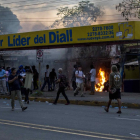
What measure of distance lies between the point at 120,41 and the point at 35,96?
5.46 m

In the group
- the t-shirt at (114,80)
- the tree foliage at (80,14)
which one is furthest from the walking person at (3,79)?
the tree foliage at (80,14)

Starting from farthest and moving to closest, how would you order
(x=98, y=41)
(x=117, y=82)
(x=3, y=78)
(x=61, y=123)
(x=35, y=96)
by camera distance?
(x=3, y=78) → (x=35, y=96) → (x=98, y=41) → (x=117, y=82) → (x=61, y=123)

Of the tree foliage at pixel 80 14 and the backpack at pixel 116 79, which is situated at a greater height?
the tree foliage at pixel 80 14

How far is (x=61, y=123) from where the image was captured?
8438 millimetres

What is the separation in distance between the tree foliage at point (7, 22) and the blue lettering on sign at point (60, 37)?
122 ft

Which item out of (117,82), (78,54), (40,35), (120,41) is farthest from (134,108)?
(78,54)

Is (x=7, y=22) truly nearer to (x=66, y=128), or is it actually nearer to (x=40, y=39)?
(x=40, y=39)

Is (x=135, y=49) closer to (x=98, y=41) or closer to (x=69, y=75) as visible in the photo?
(x=98, y=41)

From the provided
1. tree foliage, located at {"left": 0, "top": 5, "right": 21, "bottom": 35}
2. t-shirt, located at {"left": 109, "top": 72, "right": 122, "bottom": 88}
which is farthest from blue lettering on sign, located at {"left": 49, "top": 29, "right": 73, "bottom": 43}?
tree foliage, located at {"left": 0, "top": 5, "right": 21, "bottom": 35}

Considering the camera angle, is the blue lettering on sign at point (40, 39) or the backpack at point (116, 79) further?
the blue lettering on sign at point (40, 39)

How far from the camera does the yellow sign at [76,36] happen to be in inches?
602

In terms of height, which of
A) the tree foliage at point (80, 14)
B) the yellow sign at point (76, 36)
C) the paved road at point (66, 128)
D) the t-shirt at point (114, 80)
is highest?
the tree foliage at point (80, 14)

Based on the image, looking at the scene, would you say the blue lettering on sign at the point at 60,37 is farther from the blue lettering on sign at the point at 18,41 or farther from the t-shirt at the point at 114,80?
the t-shirt at the point at 114,80

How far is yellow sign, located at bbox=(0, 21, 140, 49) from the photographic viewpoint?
15289mm
